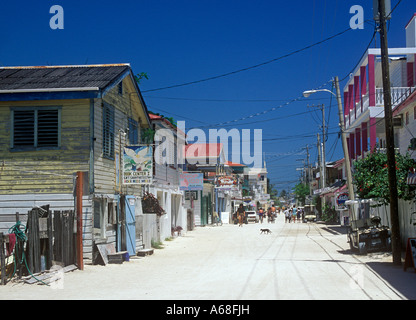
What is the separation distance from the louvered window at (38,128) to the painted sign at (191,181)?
15255 millimetres

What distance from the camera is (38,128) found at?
16516mm

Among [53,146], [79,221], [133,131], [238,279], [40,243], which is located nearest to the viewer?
[238,279]

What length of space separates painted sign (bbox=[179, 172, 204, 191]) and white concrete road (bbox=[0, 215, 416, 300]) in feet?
40.6

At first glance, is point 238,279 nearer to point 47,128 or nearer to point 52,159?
point 52,159

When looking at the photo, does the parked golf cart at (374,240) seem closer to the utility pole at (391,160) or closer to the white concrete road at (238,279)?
the white concrete road at (238,279)

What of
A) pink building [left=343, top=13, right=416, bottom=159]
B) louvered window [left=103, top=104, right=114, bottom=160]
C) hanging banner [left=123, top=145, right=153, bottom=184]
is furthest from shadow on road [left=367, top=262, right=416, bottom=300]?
pink building [left=343, top=13, right=416, bottom=159]

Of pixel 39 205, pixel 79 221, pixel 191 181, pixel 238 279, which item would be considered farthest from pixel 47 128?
pixel 191 181

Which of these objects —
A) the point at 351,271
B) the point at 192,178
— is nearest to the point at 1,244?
the point at 351,271

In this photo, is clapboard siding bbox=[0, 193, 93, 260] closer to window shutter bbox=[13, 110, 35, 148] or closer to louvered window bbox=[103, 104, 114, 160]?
window shutter bbox=[13, 110, 35, 148]

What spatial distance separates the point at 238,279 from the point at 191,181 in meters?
18.9

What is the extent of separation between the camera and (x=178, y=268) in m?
15.2

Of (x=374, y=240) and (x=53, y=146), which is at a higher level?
(x=53, y=146)

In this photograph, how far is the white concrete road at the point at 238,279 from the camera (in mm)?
10336
